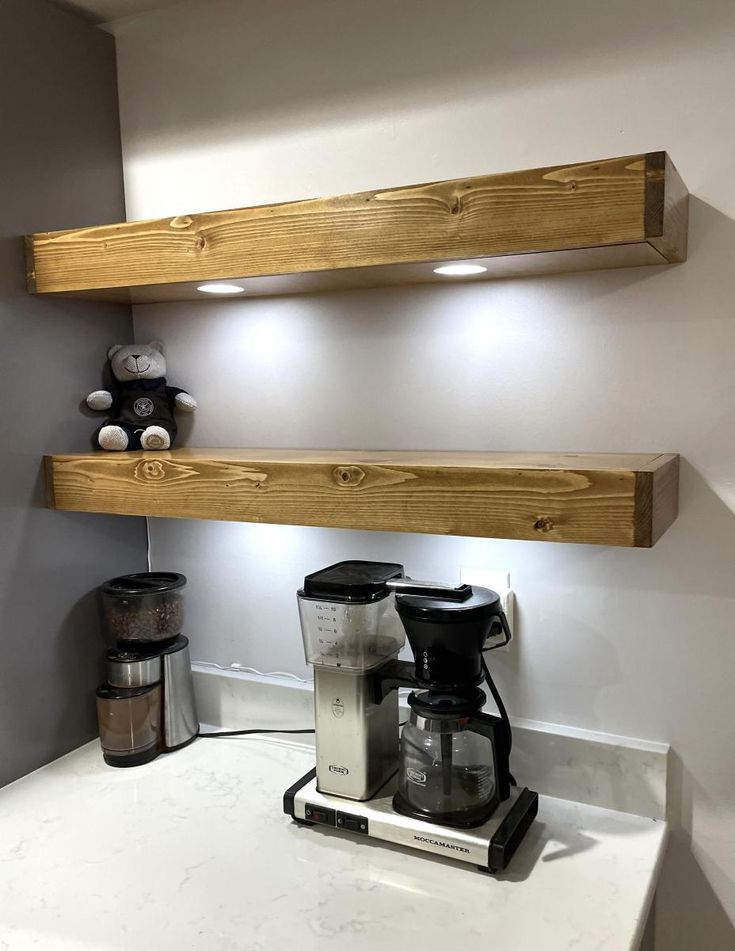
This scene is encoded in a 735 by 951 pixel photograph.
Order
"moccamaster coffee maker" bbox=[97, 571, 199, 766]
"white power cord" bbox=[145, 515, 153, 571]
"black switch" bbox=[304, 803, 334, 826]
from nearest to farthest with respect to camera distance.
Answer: "black switch" bbox=[304, 803, 334, 826]
"moccamaster coffee maker" bbox=[97, 571, 199, 766]
"white power cord" bbox=[145, 515, 153, 571]

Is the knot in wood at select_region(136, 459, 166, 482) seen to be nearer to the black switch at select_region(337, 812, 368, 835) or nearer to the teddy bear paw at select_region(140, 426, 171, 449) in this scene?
the teddy bear paw at select_region(140, 426, 171, 449)

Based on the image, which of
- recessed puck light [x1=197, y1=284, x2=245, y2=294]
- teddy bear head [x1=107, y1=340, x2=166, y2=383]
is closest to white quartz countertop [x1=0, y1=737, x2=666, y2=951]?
teddy bear head [x1=107, y1=340, x2=166, y2=383]

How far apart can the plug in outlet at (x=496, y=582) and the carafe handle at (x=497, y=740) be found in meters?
0.19

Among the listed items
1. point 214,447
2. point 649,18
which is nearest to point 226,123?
point 214,447

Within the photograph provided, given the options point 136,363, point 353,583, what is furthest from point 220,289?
A: point 353,583

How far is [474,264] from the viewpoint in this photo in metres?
1.22

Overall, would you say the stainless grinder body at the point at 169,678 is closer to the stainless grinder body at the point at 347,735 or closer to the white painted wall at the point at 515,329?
the white painted wall at the point at 515,329

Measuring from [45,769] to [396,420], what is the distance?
0.93 meters

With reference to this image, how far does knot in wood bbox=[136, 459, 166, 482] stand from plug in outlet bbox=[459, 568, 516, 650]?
21.4 inches

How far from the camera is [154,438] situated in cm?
158

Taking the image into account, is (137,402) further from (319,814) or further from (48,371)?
(319,814)

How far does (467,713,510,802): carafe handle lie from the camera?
1.22 m

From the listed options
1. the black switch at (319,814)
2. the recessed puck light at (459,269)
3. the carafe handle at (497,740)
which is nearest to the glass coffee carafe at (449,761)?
the carafe handle at (497,740)

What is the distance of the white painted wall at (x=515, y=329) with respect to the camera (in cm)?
122
